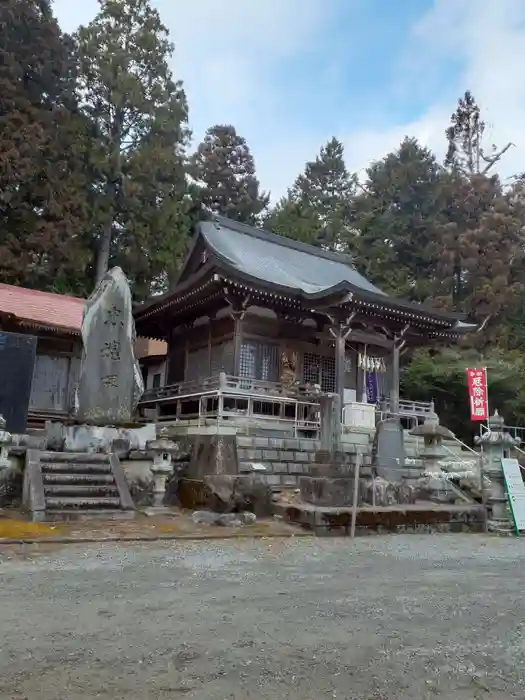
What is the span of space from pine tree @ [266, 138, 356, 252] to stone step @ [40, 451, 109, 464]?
2749cm

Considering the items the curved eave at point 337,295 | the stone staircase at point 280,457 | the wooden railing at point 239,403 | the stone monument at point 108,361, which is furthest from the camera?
the curved eave at point 337,295

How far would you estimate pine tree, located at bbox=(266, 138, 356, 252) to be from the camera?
36344 millimetres

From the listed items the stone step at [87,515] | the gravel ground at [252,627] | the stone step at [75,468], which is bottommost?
the gravel ground at [252,627]

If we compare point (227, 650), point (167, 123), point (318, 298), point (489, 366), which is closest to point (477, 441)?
point (318, 298)

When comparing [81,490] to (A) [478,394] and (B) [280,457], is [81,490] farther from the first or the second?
(A) [478,394]

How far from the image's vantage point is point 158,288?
3003cm

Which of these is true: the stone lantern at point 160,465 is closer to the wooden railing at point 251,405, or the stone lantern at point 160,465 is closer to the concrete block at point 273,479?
the concrete block at point 273,479

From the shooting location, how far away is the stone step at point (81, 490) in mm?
8352

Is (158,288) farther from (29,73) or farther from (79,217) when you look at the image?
(29,73)

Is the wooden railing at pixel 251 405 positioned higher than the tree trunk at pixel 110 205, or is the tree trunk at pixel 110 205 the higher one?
the tree trunk at pixel 110 205

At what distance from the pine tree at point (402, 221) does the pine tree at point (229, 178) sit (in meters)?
7.36

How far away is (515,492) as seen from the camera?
30.9ft

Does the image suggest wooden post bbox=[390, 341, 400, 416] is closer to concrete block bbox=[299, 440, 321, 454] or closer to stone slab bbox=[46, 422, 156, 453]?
concrete block bbox=[299, 440, 321, 454]

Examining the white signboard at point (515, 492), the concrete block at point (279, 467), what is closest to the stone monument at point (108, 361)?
the concrete block at point (279, 467)
